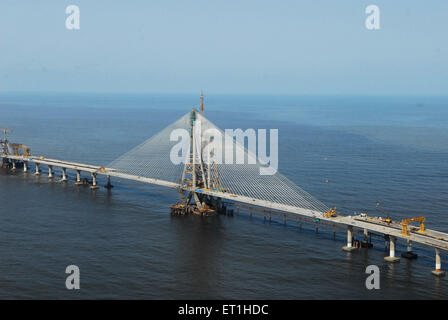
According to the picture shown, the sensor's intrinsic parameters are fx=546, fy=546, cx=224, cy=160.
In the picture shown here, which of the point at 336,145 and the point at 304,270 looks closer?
the point at 304,270

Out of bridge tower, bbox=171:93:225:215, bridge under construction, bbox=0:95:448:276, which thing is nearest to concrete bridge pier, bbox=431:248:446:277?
bridge under construction, bbox=0:95:448:276

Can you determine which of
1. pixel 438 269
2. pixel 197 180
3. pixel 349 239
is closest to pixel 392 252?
pixel 349 239

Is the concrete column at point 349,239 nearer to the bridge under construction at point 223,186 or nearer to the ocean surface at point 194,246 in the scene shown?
the bridge under construction at point 223,186

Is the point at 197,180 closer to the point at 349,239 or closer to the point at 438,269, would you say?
the point at 349,239

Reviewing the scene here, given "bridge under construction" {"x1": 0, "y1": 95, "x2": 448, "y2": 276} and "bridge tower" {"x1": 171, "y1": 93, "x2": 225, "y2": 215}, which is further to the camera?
"bridge tower" {"x1": 171, "y1": 93, "x2": 225, "y2": 215}

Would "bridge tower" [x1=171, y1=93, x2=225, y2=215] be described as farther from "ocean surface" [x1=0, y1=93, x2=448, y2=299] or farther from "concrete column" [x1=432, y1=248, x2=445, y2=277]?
"concrete column" [x1=432, y1=248, x2=445, y2=277]
